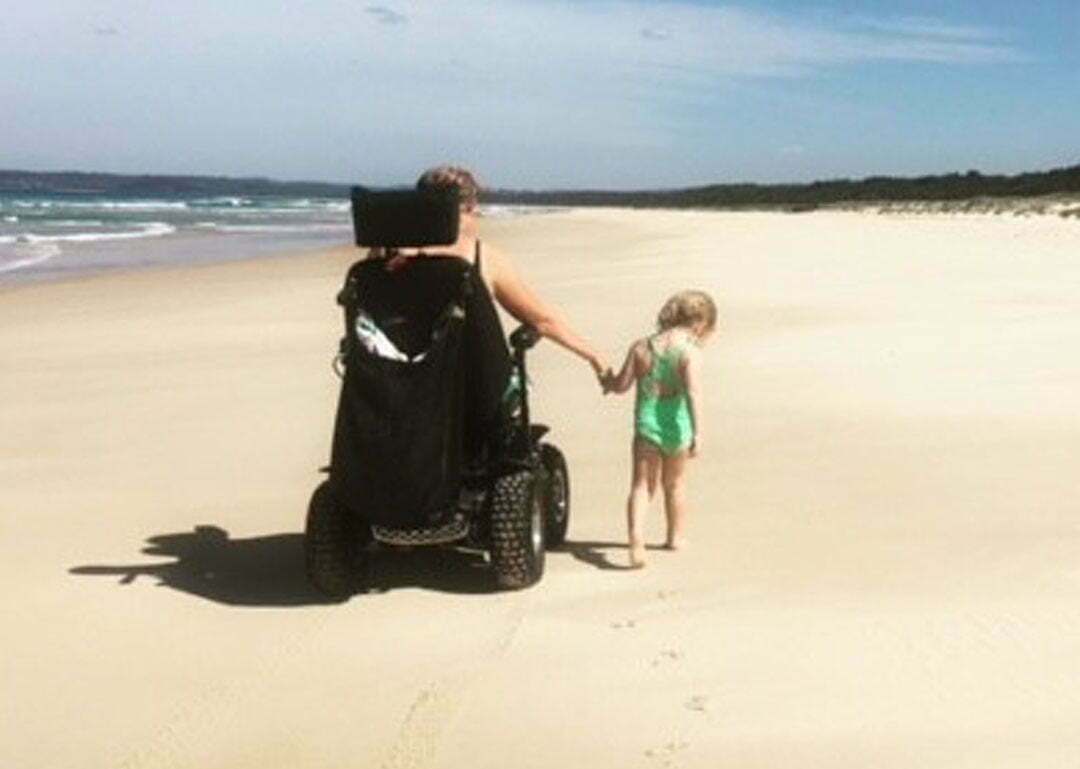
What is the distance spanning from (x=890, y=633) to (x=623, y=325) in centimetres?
1055

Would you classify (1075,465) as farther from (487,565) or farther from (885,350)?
(885,350)

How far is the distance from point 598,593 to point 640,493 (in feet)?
1.95

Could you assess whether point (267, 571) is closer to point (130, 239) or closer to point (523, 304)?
point (523, 304)

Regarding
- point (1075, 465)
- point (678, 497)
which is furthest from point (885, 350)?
point (678, 497)

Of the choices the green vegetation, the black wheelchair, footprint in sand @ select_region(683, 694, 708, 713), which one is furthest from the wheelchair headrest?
the green vegetation

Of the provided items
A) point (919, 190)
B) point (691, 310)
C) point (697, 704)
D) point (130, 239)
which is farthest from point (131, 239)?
point (919, 190)

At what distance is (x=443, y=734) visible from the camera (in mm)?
4223

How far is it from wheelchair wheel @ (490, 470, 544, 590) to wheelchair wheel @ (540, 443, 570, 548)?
26.9 inches

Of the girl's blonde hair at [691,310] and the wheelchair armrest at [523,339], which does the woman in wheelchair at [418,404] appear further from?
the girl's blonde hair at [691,310]

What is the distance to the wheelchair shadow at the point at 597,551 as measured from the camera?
A: 19.8 ft

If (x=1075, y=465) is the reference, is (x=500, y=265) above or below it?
above

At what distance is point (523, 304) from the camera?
588 centimetres

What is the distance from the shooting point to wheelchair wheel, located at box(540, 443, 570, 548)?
6332 mm

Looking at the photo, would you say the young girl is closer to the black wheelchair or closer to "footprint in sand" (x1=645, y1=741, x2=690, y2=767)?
the black wheelchair
